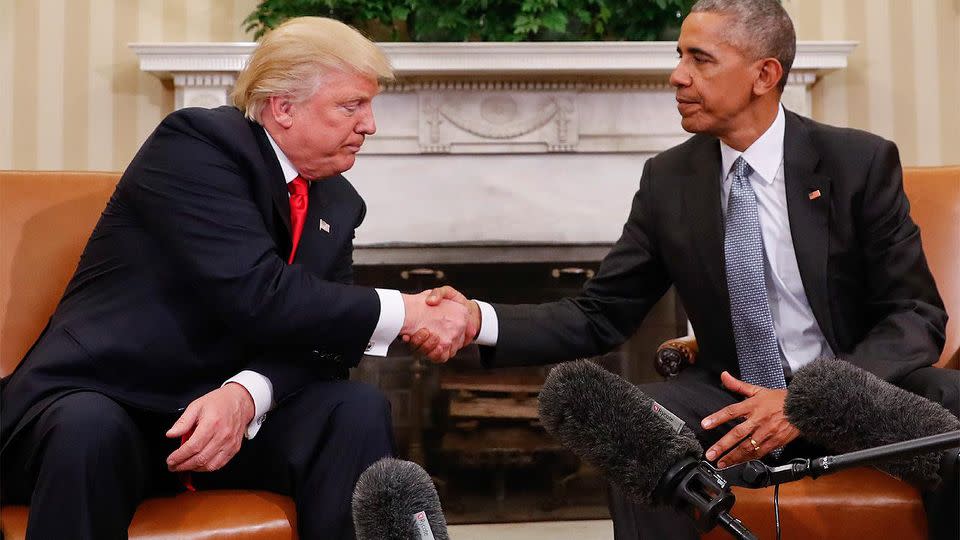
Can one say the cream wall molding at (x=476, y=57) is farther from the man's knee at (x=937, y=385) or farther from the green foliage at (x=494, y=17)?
the man's knee at (x=937, y=385)

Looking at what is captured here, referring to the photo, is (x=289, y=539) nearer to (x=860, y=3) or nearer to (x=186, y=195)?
(x=186, y=195)

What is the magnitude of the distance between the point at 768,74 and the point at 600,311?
65 cm

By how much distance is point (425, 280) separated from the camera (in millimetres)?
3383

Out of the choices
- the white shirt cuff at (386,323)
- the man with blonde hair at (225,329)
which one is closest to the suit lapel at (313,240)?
the man with blonde hair at (225,329)

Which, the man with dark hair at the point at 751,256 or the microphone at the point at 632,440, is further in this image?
the man with dark hair at the point at 751,256

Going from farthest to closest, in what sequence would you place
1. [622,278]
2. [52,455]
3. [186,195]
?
[622,278] → [186,195] → [52,455]

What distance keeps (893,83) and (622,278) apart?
1.89m

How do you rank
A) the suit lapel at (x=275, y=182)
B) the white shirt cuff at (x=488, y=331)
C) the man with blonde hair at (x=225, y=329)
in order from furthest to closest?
the white shirt cuff at (x=488, y=331), the suit lapel at (x=275, y=182), the man with blonde hair at (x=225, y=329)

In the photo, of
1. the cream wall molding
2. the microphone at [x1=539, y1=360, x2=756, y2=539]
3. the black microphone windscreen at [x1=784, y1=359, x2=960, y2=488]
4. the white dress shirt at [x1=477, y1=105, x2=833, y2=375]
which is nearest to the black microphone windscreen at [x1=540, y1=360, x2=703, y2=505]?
the microphone at [x1=539, y1=360, x2=756, y2=539]

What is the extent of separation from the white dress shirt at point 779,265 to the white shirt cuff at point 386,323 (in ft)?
0.95

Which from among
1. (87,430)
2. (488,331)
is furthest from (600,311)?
(87,430)

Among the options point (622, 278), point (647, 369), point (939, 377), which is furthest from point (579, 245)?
point (939, 377)

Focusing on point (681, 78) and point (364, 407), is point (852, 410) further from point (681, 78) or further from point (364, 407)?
point (681, 78)

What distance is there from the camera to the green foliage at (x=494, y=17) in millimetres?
3164
